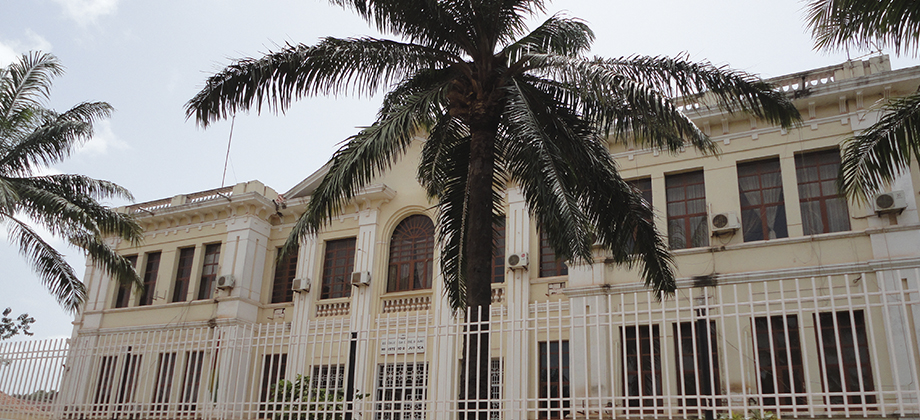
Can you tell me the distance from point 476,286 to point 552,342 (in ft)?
23.3

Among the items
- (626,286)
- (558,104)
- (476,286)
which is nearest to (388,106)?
(558,104)

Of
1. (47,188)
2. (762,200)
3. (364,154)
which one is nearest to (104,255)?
(47,188)

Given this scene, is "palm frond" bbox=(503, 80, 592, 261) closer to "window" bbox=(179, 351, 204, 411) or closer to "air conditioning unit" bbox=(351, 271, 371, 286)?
"window" bbox=(179, 351, 204, 411)

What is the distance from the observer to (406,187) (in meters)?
18.6

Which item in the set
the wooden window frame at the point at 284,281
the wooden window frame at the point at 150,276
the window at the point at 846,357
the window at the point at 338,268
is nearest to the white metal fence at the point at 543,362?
the window at the point at 846,357

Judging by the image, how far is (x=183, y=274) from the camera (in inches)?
811

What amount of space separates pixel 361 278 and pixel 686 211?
25.3 ft

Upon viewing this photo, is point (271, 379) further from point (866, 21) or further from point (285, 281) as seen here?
point (866, 21)

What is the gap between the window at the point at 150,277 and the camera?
20.7m

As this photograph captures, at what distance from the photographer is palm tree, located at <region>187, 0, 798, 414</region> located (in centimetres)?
830

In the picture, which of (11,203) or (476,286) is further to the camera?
(11,203)

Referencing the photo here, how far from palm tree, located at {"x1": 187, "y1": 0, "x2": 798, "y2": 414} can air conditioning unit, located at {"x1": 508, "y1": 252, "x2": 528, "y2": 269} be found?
556 centimetres

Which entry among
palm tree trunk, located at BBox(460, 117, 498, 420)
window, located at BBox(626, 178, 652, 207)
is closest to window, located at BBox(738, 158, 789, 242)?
window, located at BBox(626, 178, 652, 207)

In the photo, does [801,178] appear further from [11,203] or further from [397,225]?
[11,203]
